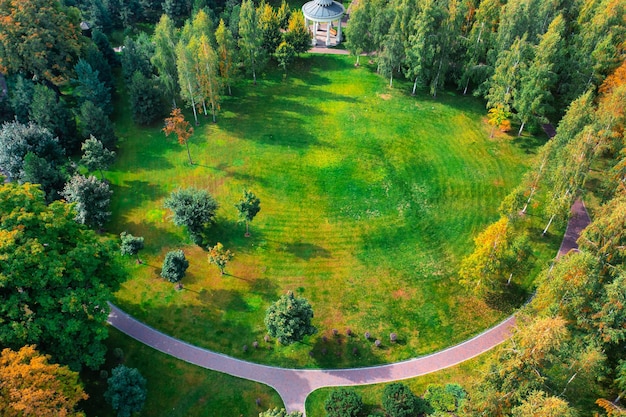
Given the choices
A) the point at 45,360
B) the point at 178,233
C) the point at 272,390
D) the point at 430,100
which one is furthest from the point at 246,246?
the point at 430,100

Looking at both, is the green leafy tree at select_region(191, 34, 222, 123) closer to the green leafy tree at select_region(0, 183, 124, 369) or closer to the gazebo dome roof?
the gazebo dome roof

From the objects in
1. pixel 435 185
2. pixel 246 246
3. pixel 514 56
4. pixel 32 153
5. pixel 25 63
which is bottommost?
pixel 246 246

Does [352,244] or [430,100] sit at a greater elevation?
[430,100]

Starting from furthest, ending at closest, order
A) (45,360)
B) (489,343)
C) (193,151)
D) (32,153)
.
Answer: (193,151), (32,153), (489,343), (45,360)

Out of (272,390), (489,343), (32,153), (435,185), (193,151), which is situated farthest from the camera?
(193,151)

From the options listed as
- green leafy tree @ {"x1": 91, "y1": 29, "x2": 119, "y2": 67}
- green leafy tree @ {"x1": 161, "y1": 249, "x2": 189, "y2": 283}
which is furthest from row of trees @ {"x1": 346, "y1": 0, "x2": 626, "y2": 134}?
green leafy tree @ {"x1": 161, "y1": 249, "x2": 189, "y2": 283}

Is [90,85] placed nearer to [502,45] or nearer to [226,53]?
[226,53]

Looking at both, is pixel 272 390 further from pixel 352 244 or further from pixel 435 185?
pixel 435 185
